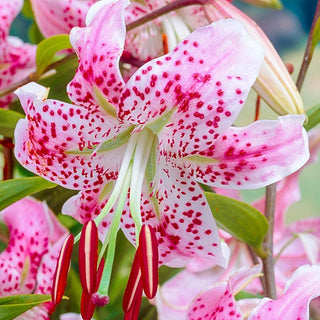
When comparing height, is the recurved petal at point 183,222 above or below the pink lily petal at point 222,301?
above

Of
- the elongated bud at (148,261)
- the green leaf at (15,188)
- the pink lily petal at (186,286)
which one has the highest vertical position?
the green leaf at (15,188)

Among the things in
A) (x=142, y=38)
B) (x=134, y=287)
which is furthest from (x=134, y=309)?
(x=142, y=38)

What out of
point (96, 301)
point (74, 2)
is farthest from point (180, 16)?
point (96, 301)

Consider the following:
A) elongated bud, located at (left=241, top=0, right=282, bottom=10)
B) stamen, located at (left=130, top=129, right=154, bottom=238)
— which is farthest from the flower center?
elongated bud, located at (left=241, top=0, right=282, bottom=10)

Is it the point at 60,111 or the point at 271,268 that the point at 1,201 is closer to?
the point at 60,111

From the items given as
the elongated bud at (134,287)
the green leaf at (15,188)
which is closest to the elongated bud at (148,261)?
the elongated bud at (134,287)

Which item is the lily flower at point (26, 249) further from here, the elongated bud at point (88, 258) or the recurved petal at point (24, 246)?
the elongated bud at point (88, 258)

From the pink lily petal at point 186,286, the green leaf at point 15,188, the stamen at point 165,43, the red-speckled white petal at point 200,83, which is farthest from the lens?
the pink lily petal at point 186,286
